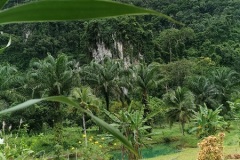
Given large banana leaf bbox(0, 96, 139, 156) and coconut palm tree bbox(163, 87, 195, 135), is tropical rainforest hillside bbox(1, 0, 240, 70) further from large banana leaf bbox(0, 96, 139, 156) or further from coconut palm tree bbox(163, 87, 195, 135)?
large banana leaf bbox(0, 96, 139, 156)

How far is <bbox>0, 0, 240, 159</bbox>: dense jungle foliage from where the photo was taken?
67.8 feet

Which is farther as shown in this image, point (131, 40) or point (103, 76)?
point (131, 40)

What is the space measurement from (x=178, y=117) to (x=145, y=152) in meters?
3.40

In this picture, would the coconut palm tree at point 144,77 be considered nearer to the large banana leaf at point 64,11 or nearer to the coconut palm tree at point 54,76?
the coconut palm tree at point 54,76

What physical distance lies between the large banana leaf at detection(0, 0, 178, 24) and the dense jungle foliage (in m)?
10.7

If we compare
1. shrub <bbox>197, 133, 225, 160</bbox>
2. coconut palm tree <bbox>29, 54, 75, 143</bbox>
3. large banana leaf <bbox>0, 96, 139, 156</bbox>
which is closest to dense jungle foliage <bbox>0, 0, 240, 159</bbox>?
coconut palm tree <bbox>29, 54, 75, 143</bbox>

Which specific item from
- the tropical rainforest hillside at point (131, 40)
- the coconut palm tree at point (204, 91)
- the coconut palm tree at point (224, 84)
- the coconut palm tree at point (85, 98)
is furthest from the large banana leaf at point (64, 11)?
the tropical rainforest hillside at point (131, 40)

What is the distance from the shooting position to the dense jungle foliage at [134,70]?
20.7m

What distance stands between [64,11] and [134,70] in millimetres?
24166

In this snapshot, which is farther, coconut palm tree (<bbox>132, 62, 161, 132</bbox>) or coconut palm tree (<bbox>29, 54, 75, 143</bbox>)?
coconut palm tree (<bbox>132, 62, 161, 132</bbox>)

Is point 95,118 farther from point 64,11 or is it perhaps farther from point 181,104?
point 181,104

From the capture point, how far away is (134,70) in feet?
80.7

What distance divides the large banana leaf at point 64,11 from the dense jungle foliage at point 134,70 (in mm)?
10712

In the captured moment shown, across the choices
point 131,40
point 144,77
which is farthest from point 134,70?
point 131,40
